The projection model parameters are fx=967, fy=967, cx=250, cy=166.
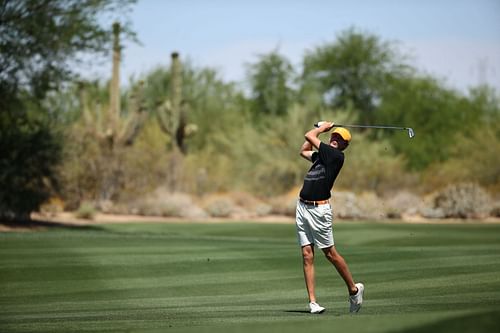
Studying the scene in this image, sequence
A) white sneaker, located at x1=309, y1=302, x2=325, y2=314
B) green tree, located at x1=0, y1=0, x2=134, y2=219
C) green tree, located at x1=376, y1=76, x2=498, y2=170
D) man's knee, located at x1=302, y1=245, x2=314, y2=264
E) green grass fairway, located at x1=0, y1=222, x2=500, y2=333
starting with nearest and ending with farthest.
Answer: green grass fairway, located at x1=0, y1=222, x2=500, y2=333 < white sneaker, located at x1=309, y1=302, x2=325, y2=314 < man's knee, located at x1=302, y1=245, x2=314, y2=264 < green tree, located at x1=0, y1=0, x2=134, y2=219 < green tree, located at x1=376, y1=76, x2=498, y2=170

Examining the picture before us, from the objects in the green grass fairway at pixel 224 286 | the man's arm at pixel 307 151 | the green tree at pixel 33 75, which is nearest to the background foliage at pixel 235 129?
the green tree at pixel 33 75

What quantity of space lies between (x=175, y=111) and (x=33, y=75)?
36.7 feet

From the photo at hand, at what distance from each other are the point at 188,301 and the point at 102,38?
21651mm

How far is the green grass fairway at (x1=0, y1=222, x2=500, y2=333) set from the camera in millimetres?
11077

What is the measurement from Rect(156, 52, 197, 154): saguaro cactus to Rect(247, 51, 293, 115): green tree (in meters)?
26.1

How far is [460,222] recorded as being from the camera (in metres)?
38.9

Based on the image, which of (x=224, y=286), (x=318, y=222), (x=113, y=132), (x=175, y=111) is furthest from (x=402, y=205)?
(x=318, y=222)

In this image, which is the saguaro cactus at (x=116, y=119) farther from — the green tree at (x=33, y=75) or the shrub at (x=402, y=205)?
the shrub at (x=402, y=205)

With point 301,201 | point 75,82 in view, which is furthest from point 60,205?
point 301,201

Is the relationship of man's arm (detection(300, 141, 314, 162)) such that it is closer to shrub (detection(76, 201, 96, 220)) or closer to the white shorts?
the white shorts

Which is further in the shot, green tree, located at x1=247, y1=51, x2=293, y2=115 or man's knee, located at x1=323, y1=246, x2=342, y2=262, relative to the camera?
green tree, located at x1=247, y1=51, x2=293, y2=115

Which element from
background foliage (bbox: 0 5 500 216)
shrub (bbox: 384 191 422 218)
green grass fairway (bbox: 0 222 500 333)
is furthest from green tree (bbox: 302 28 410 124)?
green grass fairway (bbox: 0 222 500 333)

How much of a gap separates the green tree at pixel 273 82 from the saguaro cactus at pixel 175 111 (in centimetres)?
2615

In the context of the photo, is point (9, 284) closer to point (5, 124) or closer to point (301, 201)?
point (301, 201)
